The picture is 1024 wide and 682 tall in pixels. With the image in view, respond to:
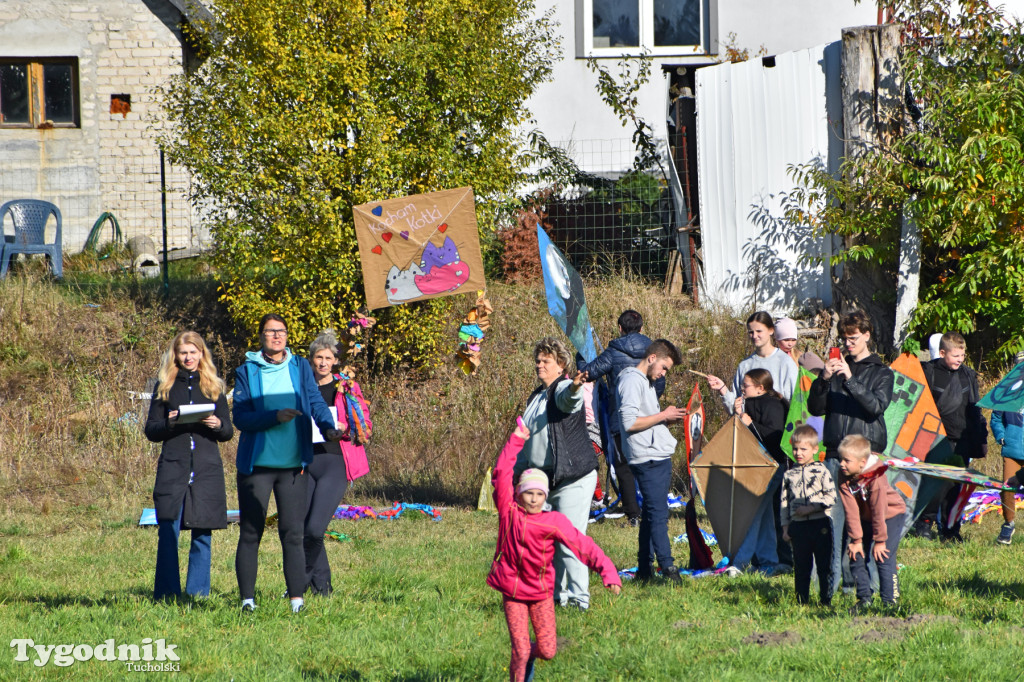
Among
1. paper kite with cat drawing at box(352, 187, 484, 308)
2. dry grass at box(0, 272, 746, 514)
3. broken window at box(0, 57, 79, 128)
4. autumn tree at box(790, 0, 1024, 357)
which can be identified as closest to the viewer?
paper kite with cat drawing at box(352, 187, 484, 308)

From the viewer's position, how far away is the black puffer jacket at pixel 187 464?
6273 millimetres

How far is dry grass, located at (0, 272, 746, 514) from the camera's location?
10875 mm

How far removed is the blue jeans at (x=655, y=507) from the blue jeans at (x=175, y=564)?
267cm

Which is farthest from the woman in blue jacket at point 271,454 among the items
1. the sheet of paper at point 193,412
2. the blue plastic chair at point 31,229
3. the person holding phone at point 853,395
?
the blue plastic chair at point 31,229

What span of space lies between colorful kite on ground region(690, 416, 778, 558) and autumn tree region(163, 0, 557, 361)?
6.00 m

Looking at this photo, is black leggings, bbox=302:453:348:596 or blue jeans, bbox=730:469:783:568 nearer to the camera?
black leggings, bbox=302:453:348:596

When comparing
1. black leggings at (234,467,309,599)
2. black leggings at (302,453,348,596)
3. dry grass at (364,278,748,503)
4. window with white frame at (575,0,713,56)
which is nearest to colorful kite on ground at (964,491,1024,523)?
dry grass at (364,278,748,503)

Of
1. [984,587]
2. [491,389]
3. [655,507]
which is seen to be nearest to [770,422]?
[655,507]

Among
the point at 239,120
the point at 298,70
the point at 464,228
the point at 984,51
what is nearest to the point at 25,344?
the point at 239,120

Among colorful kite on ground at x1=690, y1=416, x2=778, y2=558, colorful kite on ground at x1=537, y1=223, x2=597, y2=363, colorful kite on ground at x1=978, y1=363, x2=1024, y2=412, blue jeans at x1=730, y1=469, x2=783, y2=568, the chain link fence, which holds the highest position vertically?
the chain link fence

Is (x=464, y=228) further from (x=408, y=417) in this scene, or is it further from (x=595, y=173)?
(x=595, y=173)

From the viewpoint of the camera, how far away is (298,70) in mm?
12195

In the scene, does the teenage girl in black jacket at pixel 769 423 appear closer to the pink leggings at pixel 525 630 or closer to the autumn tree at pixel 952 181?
the pink leggings at pixel 525 630

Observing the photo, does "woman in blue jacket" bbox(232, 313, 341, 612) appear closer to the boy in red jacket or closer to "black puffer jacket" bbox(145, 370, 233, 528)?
"black puffer jacket" bbox(145, 370, 233, 528)
